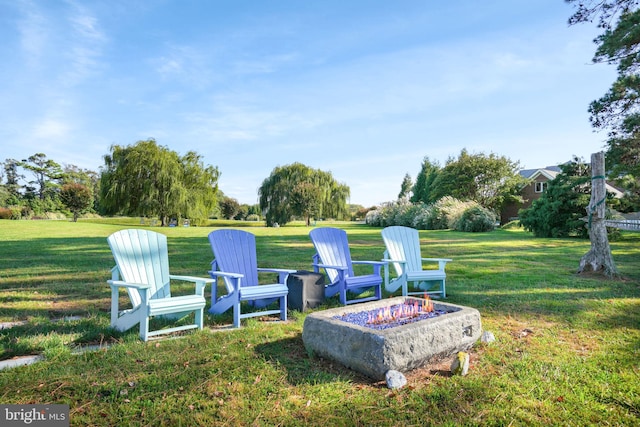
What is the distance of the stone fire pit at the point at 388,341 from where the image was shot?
8.47 feet

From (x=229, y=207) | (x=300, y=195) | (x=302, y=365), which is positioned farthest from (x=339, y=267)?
(x=229, y=207)

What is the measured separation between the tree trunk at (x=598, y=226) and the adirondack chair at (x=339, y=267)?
4553 millimetres

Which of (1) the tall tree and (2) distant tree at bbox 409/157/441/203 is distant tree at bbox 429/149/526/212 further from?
(1) the tall tree

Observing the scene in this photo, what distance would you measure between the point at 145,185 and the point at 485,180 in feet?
84.0

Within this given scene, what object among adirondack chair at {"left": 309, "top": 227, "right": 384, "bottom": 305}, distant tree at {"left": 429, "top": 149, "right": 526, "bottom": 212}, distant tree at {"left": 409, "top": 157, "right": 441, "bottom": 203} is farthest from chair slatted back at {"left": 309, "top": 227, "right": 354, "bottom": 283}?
distant tree at {"left": 409, "top": 157, "right": 441, "bottom": 203}

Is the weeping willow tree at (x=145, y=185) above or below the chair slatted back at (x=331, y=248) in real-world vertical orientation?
above

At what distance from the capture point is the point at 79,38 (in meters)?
7.85

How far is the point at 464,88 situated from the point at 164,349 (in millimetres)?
9014

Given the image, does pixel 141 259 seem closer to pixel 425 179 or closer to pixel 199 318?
pixel 199 318

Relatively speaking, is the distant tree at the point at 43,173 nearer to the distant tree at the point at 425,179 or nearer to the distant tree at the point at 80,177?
the distant tree at the point at 80,177

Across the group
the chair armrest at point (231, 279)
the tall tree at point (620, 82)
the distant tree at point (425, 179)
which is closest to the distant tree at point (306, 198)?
the distant tree at point (425, 179)

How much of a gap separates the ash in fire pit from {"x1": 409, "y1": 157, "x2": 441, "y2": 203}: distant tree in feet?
112

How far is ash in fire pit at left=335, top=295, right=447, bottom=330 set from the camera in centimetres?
312

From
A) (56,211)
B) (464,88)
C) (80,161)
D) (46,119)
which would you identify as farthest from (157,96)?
(80,161)
